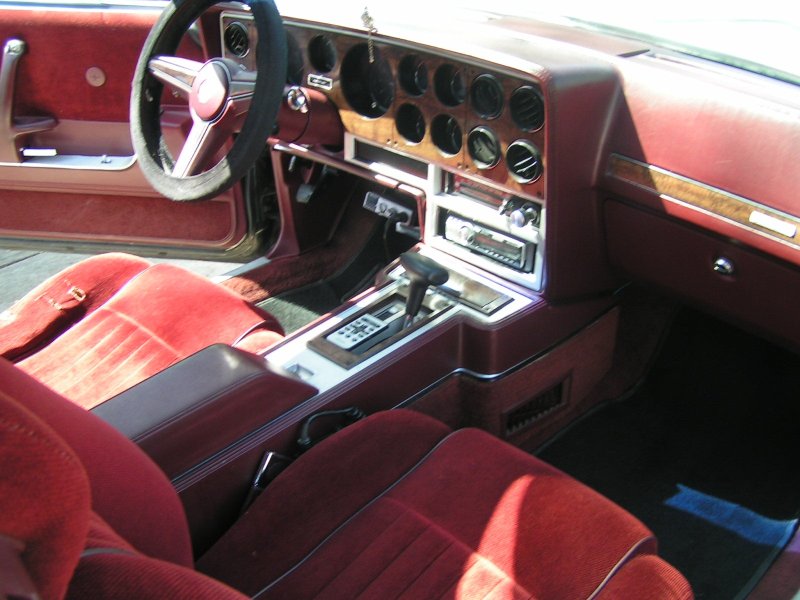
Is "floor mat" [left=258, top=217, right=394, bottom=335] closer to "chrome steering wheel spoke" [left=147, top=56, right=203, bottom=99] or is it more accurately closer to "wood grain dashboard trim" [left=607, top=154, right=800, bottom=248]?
"chrome steering wheel spoke" [left=147, top=56, right=203, bottom=99]

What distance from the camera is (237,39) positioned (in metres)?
2.20

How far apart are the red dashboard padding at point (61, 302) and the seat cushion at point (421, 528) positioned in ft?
2.68

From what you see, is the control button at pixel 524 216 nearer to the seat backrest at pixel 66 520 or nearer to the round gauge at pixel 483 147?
the round gauge at pixel 483 147

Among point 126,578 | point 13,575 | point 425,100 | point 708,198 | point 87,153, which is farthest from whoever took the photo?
point 87,153

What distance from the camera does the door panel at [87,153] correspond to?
2.16 metres

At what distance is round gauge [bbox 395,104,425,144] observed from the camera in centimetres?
199

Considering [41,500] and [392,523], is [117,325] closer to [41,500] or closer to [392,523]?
[392,523]

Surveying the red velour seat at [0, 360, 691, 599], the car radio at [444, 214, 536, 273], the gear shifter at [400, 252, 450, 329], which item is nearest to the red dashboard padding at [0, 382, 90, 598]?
the red velour seat at [0, 360, 691, 599]

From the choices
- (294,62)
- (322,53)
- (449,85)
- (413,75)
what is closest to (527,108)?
(449,85)

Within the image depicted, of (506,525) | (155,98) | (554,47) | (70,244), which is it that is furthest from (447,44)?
(70,244)

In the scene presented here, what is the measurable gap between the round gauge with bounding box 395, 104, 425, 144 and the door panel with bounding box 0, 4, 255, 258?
0.68m

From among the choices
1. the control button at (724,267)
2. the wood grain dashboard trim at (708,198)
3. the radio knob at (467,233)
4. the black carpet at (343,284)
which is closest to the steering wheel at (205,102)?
the radio knob at (467,233)

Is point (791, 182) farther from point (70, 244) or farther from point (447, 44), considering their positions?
point (70, 244)

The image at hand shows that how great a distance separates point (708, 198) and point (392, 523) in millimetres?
887
